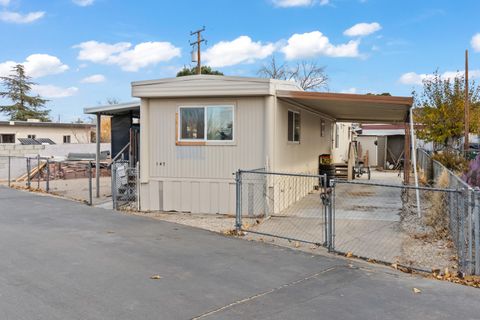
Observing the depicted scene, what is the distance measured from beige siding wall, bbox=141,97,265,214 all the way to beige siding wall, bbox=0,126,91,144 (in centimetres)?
2515

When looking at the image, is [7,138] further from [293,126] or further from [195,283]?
[195,283]

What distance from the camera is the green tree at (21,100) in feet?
189

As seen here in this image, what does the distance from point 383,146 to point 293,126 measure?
18572 millimetres

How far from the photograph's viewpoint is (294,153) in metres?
12.7

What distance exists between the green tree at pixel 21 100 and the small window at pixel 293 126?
51.3 metres

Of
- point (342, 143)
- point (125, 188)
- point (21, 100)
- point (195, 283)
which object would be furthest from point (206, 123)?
point (21, 100)

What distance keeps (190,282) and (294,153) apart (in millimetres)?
7638

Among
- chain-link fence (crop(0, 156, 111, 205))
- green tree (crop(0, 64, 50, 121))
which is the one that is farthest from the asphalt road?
green tree (crop(0, 64, 50, 121))

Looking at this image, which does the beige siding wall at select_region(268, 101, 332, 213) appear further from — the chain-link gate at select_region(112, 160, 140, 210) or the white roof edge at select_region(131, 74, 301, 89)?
the chain-link gate at select_region(112, 160, 140, 210)

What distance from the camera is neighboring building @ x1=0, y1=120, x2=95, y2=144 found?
106ft

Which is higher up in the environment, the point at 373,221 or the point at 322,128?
the point at 322,128

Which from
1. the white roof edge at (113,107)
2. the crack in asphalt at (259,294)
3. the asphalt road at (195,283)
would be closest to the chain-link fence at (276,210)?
the asphalt road at (195,283)

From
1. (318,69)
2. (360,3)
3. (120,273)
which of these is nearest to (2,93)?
(318,69)

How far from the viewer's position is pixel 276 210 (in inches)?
418
